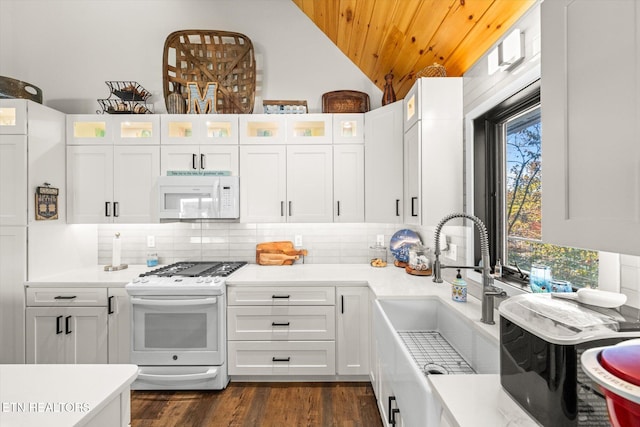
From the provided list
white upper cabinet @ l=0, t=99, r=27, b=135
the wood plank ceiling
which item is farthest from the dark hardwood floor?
the wood plank ceiling

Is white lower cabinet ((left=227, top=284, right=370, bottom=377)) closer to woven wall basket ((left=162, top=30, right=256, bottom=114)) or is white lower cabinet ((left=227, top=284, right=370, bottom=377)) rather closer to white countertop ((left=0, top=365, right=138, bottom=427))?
white countertop ((left=0, top=365, right=138, bottom=427))

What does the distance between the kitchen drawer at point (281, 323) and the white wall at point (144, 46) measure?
6.38 ft

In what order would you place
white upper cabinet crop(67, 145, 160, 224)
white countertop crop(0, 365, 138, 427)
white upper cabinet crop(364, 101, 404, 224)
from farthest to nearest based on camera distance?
1. white upper cabinet crop(67, 145, 160, 224)
2. white upper cabinet crop(364, 101, 404, 224)
3. white countertop crop(0, 365, 138, 427)

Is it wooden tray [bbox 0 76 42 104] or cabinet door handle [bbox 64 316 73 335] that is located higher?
wooden tray [bbox 0 76 42 104]

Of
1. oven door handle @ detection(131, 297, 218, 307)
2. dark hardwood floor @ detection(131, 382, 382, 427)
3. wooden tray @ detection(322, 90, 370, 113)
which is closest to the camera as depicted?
dark hardwood floor @ detection(131, 382, 382, 427)

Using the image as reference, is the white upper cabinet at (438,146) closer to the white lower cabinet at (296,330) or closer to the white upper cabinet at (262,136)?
the white lower cabinet at (296,330)

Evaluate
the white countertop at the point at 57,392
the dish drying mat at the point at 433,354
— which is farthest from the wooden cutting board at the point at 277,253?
the white countertop at the point at 57,392

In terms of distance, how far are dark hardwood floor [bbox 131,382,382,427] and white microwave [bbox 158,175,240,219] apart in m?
1.43

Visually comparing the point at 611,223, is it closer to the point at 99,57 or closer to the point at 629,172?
the point at 629,172

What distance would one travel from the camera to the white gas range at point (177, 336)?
7.57 ft

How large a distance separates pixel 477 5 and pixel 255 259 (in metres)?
2.61

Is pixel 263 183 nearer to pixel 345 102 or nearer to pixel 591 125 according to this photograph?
pixel 345 102

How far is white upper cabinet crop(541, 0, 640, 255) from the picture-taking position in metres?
0.56

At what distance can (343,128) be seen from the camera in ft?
9.12
